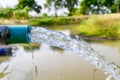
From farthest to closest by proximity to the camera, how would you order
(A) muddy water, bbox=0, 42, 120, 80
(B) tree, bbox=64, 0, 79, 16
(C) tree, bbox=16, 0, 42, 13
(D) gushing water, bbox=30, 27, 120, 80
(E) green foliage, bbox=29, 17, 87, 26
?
(B) tree, bbox=64, 0, 79, 16 → (C) tree, bbox=16, 0, 42, 13 → (E) green foliage, bbox=29, 17, 87, 26 → (A) muddy water, bbox=0, 42, 120, 80 → (D) gushing water, bbox=30, 27, 120, 80

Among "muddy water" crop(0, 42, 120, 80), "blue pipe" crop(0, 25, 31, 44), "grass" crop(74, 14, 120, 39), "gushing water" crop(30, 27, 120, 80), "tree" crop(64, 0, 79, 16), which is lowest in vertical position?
"muddy water" crop(0, 42, 120, 80)

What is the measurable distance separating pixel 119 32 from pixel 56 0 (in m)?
19.7

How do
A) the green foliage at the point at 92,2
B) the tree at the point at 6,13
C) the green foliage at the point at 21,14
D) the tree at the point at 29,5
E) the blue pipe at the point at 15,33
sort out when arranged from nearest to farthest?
1. the blue pipe at the point at 15,33
2. the green foliage at the point at 21,14
3. the tree at the point at 6,13
4. the green foliage at the point at 92,2
5. the tree at the point at 29,5

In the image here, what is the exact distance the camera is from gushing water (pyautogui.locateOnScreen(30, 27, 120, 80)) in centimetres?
261

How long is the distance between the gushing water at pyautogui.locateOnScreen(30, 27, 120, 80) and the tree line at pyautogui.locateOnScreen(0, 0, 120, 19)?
82.4 ft

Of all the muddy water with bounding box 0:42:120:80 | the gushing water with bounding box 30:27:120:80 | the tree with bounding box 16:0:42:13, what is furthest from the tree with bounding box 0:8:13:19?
the gushing water with bounding box 30:27:120:80

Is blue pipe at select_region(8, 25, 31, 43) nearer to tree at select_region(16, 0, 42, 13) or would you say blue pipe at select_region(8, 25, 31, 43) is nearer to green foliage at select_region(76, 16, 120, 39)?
green foliage at select_region(76, 16, 120, 39)

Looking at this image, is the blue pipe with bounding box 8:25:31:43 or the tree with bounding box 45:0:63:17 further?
the tree with bounding box 45:0:63:17

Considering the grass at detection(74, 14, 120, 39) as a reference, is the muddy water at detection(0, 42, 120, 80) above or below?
below

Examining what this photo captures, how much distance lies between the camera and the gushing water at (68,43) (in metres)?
2.61

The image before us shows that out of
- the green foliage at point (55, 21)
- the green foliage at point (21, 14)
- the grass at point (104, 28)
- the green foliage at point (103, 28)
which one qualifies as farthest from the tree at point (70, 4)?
the green foliage at point (103, 28)

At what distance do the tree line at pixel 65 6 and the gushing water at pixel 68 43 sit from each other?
25118 mm

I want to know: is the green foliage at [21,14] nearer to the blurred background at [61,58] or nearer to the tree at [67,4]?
the tree at [67,4]

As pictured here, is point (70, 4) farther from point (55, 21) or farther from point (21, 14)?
point (55, 21)
